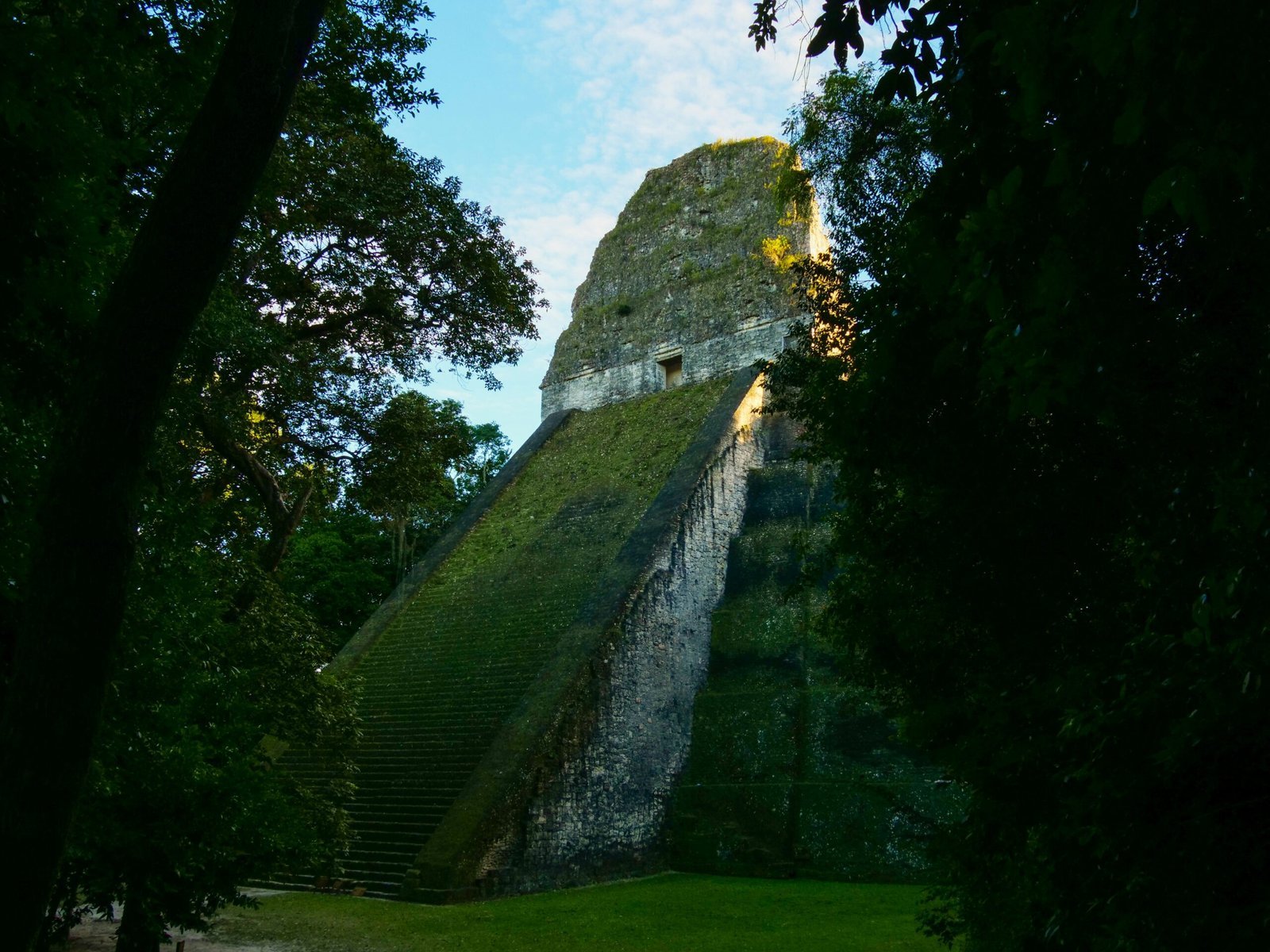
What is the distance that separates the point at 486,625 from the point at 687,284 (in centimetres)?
964

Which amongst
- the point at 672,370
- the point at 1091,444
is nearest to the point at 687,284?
the point at 672,370

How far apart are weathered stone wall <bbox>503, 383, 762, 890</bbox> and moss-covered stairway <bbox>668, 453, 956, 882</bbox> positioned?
1.20 feet

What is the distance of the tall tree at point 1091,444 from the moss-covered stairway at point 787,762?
18.0ft

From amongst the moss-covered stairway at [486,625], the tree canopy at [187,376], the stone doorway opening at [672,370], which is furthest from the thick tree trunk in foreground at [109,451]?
the stone doorway opening at [672,370]

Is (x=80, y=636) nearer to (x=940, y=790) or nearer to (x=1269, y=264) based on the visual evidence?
(x=1269, y=264)

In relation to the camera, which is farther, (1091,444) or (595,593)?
(595,593)

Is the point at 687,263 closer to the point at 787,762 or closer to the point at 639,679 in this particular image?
the point at 639,679

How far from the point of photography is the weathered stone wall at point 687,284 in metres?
20.2

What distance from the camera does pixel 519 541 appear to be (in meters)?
17.1

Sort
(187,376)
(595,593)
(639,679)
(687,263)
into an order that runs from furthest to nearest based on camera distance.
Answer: (687,263)
(595,593)
(639,679)
(187,376)

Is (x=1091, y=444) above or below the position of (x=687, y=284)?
below

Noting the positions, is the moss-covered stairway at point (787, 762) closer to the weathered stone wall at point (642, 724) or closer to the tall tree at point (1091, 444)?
the weathered stone wall at point (642, 724)

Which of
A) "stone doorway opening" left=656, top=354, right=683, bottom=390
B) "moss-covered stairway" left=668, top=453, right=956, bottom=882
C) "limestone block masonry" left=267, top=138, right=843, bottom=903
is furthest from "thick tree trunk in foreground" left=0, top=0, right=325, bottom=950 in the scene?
"stone doorway opening" left=656, top=354, right=683, bottom=390

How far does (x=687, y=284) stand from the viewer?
2147cm
